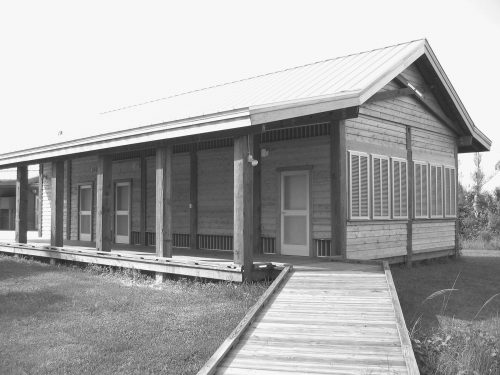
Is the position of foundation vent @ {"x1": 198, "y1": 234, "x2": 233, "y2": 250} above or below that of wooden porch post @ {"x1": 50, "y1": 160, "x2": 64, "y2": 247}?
below

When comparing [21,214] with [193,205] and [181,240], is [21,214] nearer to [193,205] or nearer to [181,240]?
[181,240]

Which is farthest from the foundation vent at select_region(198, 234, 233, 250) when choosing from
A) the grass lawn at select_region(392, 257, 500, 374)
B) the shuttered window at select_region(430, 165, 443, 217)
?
the shuttered window at select_region(430, 165, 443, 217)

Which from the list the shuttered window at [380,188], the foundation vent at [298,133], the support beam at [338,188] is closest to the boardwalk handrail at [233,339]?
the support beam at [338,188]

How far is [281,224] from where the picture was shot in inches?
473

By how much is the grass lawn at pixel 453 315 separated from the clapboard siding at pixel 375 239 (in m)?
0.56

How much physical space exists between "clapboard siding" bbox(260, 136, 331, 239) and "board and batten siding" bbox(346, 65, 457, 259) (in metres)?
0.58

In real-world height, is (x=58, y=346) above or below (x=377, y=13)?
below

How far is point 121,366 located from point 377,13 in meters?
8.84

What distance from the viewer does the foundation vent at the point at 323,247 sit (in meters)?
11.3

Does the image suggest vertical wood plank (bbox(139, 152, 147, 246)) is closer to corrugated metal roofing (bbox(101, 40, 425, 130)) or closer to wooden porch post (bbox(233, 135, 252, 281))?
corrugated metal roofing (bbox(101, 40, 425, 130))

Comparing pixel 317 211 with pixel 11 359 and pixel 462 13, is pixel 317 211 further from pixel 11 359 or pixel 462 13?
pixel 11 359

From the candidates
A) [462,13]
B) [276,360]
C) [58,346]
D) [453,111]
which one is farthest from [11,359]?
[453,111]

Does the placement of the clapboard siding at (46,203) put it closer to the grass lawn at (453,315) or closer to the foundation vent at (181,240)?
the foundation vent at (181,240)

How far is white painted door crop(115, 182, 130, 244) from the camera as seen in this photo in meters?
16.4
